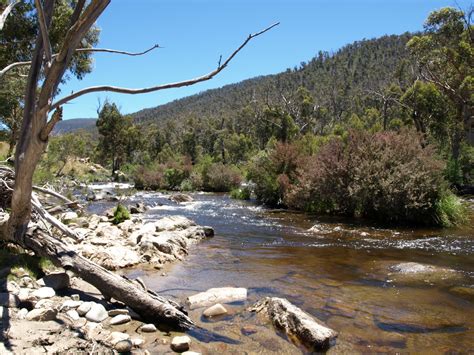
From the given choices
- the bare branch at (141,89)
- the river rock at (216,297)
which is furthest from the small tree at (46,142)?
the river rock at (216,297)

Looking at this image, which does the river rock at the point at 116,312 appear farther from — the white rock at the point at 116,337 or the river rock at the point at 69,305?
the white rock at the point at 116,337

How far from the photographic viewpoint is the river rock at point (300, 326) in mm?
5496

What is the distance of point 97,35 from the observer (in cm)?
1603

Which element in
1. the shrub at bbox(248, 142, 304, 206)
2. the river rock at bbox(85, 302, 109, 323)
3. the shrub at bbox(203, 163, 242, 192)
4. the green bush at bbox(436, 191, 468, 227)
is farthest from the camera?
the shrub at bbox(203, 163, 242, 192)

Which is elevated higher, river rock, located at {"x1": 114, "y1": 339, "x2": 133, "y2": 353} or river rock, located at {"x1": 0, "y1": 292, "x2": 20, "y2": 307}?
river rock, located at {"x1": 0, "y1": 292, "x2": 20, "y2": 307}

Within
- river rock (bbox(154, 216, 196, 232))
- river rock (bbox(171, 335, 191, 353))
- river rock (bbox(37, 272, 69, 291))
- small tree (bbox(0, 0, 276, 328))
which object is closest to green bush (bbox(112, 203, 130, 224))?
river rock (bbox(154, 216, 196, 232))

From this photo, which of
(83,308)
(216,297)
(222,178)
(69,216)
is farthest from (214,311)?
(222,178)

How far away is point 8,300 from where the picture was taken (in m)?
5.37

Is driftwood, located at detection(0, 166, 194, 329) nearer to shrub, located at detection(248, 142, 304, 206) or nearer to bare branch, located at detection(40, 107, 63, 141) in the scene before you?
bare branch, located at detection(40, 107, 63, 141)

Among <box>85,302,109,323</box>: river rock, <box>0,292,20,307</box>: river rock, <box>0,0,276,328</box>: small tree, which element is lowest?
<box>85,302,109,323</box>: river rock

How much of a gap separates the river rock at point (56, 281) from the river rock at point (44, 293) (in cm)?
26

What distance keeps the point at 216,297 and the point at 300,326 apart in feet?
6.70

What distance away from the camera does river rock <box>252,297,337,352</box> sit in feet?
18.0

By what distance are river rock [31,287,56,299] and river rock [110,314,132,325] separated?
43.3 inches
